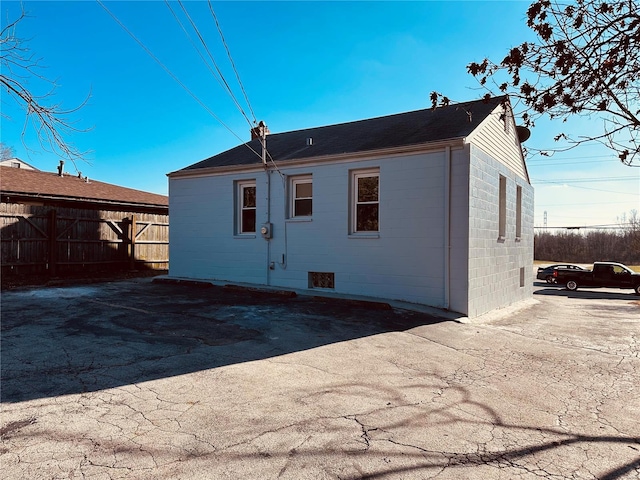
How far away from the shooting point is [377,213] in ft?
34.7

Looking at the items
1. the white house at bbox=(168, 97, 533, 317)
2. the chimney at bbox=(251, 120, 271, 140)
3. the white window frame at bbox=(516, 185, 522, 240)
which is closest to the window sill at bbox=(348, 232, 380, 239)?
the white house at bbox=(168, 97, 533, 317)

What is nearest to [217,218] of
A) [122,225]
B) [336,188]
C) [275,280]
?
[275,280]

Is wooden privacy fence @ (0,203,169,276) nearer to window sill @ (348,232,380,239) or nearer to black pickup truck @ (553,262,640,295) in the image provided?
window sill @ (348,232,380,239)

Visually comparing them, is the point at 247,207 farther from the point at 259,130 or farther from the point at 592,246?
the point at 592,246

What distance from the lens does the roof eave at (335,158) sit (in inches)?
366

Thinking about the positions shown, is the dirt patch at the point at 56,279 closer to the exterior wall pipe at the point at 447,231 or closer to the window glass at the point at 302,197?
the window glass at the point at 302,197

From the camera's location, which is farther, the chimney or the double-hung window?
the chimney

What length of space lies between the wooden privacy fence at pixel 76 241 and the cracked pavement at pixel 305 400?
6956 millimetres

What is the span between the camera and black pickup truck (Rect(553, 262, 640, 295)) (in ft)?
76.8

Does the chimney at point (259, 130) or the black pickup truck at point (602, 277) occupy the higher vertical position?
the chimney at point (259, 130)

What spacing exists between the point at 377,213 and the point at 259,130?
6225 mm

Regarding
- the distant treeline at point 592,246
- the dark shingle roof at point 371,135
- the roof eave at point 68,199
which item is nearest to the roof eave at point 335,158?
the dark shingle roof at point 371,135

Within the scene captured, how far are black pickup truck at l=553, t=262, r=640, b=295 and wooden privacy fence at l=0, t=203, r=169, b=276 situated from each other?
23462mm

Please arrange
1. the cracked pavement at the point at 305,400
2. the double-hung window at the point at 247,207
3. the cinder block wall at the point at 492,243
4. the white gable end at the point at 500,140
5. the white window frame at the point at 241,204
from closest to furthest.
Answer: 1. the cracked pavement at the point at 305,400
2. the cinder block wall at the point at 492,243
3. the white gable end at the point at 500,140
4. the double-hung window at the point at 247,207
5. the white window frame at the point at 241,204
